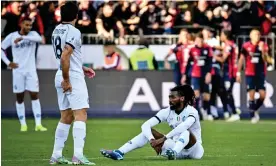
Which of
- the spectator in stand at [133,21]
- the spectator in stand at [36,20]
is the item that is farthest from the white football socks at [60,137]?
the spectator in stand at [133,21]

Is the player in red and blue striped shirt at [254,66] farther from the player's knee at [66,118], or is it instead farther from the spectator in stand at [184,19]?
the player's knee at [66,118]

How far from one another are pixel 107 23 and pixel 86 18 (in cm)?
73

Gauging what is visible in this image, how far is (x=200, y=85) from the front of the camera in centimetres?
2803

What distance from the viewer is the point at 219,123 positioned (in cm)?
2586

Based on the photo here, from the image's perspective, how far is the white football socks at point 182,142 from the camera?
521 inches

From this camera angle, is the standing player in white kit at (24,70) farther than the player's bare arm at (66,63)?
Yes

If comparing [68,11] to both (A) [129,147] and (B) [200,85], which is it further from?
(B) [200,85]

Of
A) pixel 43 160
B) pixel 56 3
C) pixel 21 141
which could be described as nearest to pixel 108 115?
pixel 56 3

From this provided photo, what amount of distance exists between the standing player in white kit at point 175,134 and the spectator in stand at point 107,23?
15.4m

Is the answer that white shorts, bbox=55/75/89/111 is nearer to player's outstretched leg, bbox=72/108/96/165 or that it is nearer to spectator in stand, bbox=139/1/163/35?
player's outstretched leg, bbox=72/108/96/165

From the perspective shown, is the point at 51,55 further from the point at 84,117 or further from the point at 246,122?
the point at 84,117

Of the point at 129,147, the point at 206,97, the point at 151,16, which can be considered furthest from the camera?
the point at 151,16

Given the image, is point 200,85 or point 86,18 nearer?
point 200,85

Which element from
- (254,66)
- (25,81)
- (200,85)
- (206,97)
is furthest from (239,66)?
(25,81)
